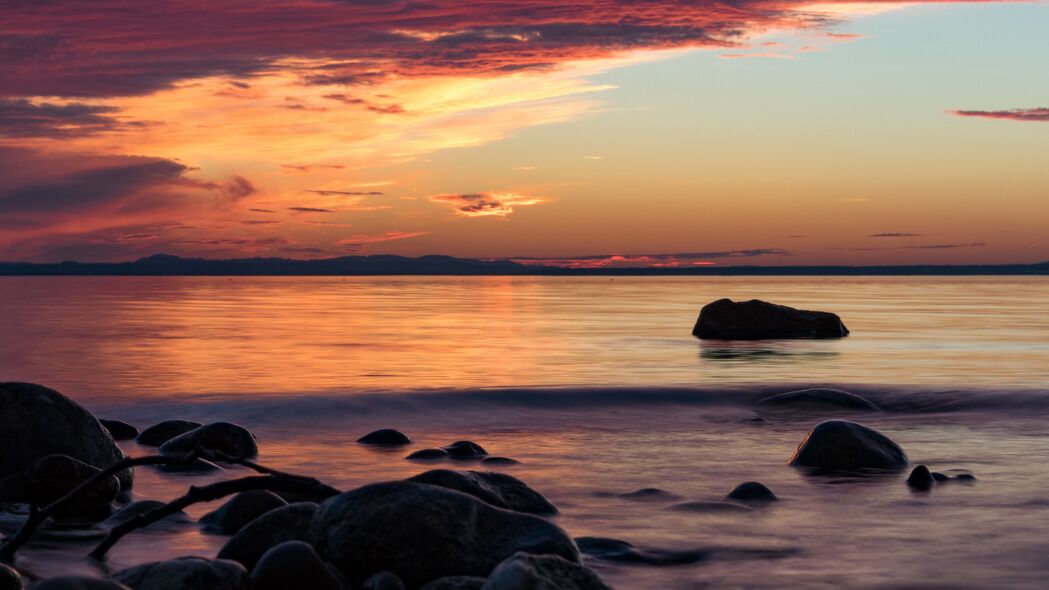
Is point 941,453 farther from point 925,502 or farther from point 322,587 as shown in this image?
point 322,587

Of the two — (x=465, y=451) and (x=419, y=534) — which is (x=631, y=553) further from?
(x=465, y=451)

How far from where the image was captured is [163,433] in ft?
46.9

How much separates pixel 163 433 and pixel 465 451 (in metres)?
4.09

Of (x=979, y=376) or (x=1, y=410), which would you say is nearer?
(x=1, y=410)

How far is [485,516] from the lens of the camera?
24.2ft

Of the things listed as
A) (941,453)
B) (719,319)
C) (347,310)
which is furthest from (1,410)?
(347,310)

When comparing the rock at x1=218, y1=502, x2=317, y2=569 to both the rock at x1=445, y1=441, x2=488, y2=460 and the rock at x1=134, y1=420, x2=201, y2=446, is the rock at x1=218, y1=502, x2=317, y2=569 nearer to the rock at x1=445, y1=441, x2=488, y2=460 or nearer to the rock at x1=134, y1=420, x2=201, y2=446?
the rock at x1=445, y1=441, x2=488, y2=460

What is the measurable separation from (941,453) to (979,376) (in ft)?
36.1

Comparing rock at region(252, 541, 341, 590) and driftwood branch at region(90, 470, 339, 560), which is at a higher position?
driftwood branch at region(90, 470, 339, 560)

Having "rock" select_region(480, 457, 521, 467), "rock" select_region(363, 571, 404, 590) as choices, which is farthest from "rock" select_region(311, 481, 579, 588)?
"rock" select_region(480, 457, 521, 467)

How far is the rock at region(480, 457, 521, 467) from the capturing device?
1276 centimetres

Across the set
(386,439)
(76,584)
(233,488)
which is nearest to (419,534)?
(233,488)

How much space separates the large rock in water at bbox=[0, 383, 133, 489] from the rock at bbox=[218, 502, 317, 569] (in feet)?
11.8

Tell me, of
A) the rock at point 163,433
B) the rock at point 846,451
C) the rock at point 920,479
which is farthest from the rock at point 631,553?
the rock at point 163,433
